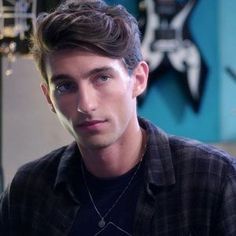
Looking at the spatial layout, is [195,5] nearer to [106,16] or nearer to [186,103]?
[186,103]

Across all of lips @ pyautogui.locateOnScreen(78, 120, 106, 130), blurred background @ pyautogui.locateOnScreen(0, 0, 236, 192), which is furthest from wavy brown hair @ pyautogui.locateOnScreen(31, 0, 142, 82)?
blurred background @ pyautogui.locateOnScreen(0, 0, 236, 192)

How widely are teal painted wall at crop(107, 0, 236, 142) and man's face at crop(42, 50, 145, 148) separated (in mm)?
1690

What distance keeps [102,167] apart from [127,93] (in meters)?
0.17

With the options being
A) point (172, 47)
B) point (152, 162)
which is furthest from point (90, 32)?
point (172, 47)

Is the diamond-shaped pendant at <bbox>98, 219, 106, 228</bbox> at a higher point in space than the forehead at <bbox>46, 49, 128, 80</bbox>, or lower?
lower

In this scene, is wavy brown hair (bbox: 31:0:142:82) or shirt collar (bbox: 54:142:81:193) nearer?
wavy brown hair (bbox: 31:0:142:82)

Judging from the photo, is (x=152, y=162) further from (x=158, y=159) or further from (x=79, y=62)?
(x=79, y=62)

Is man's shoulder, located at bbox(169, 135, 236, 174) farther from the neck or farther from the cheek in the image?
the cheek

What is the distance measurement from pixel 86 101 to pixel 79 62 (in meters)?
0.08

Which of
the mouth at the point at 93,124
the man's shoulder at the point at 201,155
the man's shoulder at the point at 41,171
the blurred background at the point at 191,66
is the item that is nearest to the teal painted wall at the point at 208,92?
the blurred background at the point at 191,66

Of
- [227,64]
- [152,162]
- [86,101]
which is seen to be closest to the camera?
[86,101]

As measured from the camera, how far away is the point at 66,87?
108cm

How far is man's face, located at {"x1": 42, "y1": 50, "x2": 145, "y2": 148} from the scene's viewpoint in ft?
3.47

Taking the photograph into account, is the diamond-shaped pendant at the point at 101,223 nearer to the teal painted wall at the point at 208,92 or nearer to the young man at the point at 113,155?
the young man at the point at 113,155
